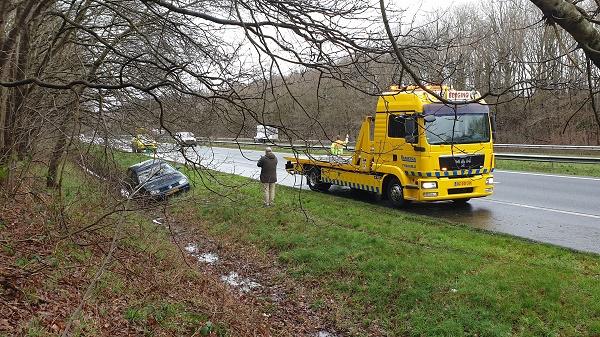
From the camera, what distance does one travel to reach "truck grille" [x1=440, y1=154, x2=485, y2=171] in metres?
12.7

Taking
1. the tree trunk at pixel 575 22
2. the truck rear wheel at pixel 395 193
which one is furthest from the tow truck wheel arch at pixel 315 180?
the tree trunk at pixel 575 22

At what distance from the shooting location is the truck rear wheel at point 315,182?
17.6m

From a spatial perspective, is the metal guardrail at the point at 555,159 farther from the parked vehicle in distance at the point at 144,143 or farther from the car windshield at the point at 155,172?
the parked vehicle in distance at the point at 144,143

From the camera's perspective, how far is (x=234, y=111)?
254 inches

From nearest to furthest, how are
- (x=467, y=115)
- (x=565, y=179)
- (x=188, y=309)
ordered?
(x=188, y=309), (x=467, y=115), (x=565, y=179)

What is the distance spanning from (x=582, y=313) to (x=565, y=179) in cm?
1261

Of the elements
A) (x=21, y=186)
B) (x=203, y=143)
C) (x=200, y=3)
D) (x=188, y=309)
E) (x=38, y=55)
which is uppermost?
(x=200, y=3)

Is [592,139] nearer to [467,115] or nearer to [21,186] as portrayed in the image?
[467,115]

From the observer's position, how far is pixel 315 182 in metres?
18.0

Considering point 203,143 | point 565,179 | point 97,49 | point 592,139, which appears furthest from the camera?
point 592,139

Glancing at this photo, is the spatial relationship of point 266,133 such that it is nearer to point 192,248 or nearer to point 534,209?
point 192,248

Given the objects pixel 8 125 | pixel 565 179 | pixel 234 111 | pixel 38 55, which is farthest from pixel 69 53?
pixel 565 179

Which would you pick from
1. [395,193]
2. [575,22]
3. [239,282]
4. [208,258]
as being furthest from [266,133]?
[395,193]

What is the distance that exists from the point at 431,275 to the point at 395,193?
5.61 metres
